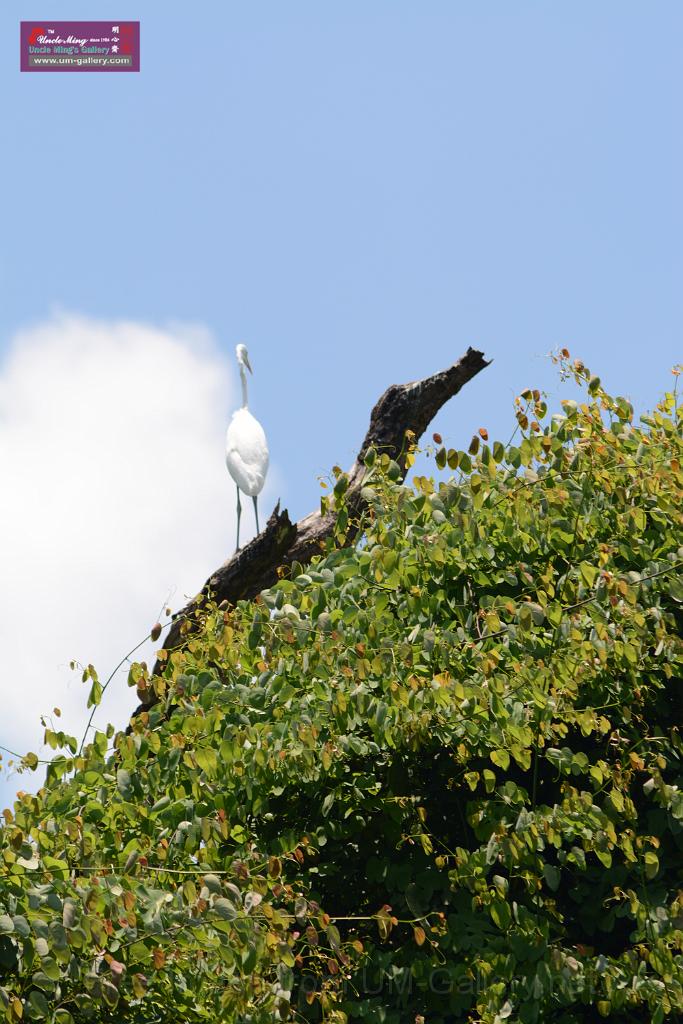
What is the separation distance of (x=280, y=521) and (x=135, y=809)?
310 cm

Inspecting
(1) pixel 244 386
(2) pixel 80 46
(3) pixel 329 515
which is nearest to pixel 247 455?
(1) pixel 244 386

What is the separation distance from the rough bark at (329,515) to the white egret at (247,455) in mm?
4517

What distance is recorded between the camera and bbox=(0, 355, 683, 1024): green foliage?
3.93 metres

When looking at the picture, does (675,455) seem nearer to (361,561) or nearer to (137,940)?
(361,561)

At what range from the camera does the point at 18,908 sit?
12.0ft

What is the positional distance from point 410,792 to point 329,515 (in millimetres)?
3105

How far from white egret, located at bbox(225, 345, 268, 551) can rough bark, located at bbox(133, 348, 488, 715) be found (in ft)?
14.8

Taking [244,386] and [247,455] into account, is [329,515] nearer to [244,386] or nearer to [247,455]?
[247,455]

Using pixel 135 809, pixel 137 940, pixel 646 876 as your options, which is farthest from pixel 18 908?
pixel 646 876

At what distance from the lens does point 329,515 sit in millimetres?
7625

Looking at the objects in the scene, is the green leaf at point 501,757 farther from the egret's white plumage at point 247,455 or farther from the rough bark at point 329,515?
the egret's white plumage at point 247,455

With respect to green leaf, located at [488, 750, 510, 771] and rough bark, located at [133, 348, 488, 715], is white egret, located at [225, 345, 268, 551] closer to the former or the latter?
rough bark, located at [133, 348, 488, 715]

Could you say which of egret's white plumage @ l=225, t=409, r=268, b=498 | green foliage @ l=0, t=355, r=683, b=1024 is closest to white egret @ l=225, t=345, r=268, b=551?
egret's white plumage @ l=225, t=409, r=268, b=498

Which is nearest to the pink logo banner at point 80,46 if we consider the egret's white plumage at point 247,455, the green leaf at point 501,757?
the egret's white plumage at point 247,455
